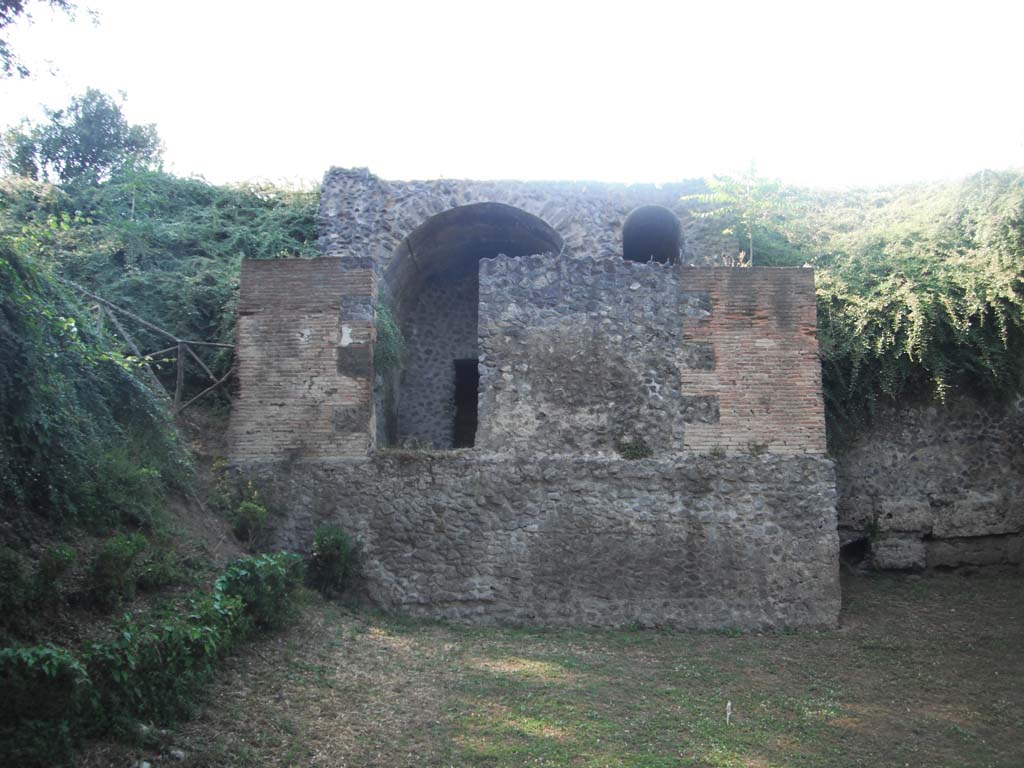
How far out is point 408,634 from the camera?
29.8 feet

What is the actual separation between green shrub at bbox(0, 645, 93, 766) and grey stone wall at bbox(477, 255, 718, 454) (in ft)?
19.4

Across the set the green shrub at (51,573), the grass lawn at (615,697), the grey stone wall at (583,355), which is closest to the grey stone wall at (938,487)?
the grass lawn at (615,697)

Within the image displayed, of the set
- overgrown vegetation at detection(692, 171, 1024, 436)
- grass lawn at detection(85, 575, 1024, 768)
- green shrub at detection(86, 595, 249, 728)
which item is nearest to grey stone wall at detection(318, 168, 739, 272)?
overgrown vegetation at detection(692, 171, 1024, 436)

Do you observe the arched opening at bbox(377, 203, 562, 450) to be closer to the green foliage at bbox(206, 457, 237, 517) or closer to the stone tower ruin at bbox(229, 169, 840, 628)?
the stone tower ruin at bbox(229, 169, 840, 628)

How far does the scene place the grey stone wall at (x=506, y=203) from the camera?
519 inches

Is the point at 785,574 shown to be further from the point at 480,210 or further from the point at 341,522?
the point at 480,210

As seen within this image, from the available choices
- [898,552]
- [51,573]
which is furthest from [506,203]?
[51,573]

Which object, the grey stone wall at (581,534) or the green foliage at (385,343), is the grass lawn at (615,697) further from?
the green foliage at (385,343)

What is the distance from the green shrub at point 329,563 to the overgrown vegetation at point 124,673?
1992mm

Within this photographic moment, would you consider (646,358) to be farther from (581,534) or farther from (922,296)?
(922,296)

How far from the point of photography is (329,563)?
31.8ft

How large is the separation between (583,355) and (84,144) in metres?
14.5

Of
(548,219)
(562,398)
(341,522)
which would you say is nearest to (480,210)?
(548,219)

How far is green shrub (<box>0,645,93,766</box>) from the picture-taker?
4.62 meters
